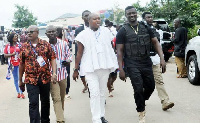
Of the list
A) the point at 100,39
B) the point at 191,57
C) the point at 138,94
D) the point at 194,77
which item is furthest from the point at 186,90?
the point at 100,39

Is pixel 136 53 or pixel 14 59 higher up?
pixel 136 53

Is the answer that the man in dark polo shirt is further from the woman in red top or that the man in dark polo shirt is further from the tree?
the tree

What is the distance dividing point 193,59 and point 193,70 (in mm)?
312

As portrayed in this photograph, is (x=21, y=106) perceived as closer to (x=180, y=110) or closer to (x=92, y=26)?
(x=92, y=26)

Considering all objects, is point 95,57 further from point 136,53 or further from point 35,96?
point 35,96

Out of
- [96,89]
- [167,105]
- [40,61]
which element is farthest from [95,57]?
[167,105]

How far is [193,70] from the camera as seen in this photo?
326 inches

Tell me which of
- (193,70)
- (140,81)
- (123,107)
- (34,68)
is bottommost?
(123,107)

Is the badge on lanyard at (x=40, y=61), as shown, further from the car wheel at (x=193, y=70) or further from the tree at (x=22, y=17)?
the tree at (x=22, y=17)

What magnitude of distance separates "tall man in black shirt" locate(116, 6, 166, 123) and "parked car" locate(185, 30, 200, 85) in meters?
3.30

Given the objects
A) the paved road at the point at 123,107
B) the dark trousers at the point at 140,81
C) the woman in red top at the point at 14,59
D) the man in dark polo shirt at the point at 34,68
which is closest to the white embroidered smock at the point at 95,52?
the dark trousers at the point at 140,81

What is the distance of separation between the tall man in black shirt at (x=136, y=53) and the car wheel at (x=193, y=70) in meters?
3.38

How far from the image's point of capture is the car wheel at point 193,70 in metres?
8.02

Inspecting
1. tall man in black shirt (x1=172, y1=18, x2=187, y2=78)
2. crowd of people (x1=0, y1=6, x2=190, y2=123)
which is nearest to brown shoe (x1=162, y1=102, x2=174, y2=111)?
crowd of people (x1=0, y1=6, x2=190, y2=123)
